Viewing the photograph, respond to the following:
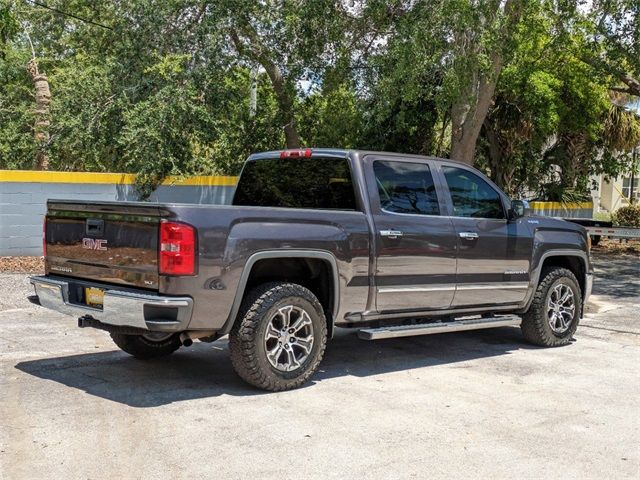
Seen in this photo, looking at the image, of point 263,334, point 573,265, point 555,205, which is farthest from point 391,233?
point 555,205

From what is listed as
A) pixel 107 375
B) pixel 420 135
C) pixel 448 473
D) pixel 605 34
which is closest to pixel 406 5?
pixel 605 34

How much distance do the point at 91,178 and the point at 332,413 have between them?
9386mm

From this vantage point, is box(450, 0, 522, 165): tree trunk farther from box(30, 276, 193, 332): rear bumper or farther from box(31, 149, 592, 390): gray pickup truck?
box(30, 276, 193, 332): rear bumper

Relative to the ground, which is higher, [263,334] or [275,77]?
[275,77]

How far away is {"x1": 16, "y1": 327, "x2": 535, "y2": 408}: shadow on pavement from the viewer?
6363 millimetres

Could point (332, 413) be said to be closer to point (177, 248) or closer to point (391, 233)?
point (177, 248)

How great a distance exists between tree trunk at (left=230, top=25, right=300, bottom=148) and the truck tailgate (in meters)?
9.59

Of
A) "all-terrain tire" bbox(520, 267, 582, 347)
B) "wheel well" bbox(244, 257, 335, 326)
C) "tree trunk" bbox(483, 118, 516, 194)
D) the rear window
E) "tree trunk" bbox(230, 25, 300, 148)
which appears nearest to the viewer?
A: "wheel well" bbox(244, 257, 335, 326)

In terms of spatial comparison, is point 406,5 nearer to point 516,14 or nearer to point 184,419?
point 516,14

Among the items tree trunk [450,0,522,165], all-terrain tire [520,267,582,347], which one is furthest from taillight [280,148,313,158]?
tree trunk [450,0,522,165]

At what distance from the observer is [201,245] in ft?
18.8

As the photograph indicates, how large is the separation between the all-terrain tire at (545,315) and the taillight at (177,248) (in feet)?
14.0

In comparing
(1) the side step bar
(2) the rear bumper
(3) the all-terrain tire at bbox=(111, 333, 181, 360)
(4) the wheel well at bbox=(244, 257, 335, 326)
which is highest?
(4) the wheel well at bbox=(244, 257, 335, 326)

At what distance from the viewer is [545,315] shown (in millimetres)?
8523
